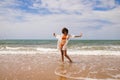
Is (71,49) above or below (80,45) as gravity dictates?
above

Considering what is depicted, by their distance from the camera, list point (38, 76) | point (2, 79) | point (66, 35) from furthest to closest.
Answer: point (66, 35) → point (38, 76) → point (2, 79)

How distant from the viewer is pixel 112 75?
758cm

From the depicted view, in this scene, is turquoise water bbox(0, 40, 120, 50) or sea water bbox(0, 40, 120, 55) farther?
turquoise water bbox(0, 40, 120, 50)

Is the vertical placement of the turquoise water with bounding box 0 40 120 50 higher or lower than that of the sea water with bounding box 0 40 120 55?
lower

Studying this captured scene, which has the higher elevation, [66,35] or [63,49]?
[66,35]

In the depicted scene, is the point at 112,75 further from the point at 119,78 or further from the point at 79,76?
the point at 79,76

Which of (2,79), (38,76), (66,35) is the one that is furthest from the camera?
(66,35)

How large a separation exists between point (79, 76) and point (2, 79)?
267 centimetres

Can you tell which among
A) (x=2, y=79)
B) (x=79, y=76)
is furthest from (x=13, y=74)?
(x=79, y=76)

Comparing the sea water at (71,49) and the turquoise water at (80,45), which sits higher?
the sea water at (71,49)

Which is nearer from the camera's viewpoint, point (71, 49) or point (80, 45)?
point (71, 49)

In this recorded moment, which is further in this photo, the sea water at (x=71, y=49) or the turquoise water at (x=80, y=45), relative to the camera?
the turquoise water at (x=80, y=45)

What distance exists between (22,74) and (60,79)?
158 centimetres

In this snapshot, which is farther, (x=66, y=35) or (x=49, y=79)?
(x=66, y=35)
